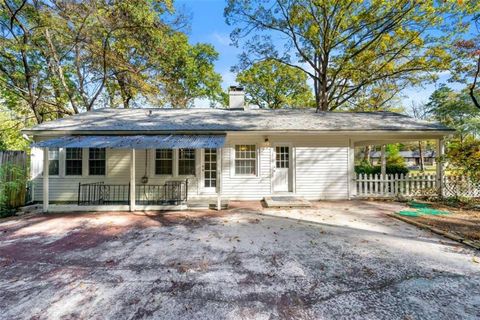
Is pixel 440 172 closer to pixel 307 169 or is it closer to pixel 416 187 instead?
pixel 416 187

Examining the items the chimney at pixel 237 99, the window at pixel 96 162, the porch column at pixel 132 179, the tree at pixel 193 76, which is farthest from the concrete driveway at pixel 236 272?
the tree at pixel 193 76

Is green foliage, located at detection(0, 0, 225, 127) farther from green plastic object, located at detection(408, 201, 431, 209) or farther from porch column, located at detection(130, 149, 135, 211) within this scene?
green plastic object, located at detection(408, 201, 431, 209)

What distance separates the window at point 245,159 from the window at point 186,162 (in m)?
1.84

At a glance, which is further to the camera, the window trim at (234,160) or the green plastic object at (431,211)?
the window trim at (234,160)

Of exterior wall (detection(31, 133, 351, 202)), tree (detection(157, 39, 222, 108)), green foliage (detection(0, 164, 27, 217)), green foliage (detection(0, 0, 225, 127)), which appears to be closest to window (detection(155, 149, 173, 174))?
exterior wall (detection(31, 133, 351, 202))

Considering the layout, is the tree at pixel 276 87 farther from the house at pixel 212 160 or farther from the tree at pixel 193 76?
the house at pixel 212 160

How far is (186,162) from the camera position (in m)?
8.92

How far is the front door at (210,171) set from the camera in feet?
29.5

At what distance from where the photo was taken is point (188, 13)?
14.3 meters

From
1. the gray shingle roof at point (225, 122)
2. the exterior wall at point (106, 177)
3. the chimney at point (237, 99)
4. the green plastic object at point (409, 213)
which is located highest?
the chimney at point (237, 99)

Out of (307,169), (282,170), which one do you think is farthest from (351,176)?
(282,170)

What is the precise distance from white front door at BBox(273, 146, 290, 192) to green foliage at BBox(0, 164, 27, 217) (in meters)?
9.53

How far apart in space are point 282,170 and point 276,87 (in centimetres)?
1891

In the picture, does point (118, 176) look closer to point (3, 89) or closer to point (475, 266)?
point (475, 266)
